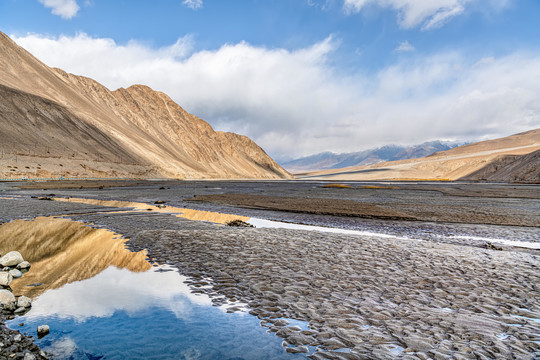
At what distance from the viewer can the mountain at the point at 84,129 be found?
73000 mm

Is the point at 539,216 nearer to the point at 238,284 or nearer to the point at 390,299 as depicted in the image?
the point at 390,299

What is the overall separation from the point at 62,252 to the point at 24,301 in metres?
4.51

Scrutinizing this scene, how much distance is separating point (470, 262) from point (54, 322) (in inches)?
366

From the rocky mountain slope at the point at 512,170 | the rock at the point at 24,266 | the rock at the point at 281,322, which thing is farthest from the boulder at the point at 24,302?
the rocky mountain slope at the point at 512,170

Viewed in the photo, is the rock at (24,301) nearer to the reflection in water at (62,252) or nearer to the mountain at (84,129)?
the reflection in water at (62,252)

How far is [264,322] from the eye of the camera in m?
5.40

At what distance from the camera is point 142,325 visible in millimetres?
5281

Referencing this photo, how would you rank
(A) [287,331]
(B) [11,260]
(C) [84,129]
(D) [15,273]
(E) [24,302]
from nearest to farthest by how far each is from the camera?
1. (A) [287,331]
2. (E) [24,302]
3. (D) [15,273]
4. (B) [11,260]
5. (C) [84,129]

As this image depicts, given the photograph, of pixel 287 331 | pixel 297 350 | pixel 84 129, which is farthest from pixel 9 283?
pixel 84 129

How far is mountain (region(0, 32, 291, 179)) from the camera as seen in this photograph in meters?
73.0

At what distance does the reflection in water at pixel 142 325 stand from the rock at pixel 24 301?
12 cm

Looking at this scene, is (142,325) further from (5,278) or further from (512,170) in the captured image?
(512,170)

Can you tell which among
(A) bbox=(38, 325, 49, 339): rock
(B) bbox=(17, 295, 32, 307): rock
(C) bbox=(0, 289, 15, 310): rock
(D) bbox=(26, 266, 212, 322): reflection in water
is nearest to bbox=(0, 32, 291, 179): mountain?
(D) bbox=(26, 266, 212, 322): reflection in water

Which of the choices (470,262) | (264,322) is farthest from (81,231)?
(470,262)
